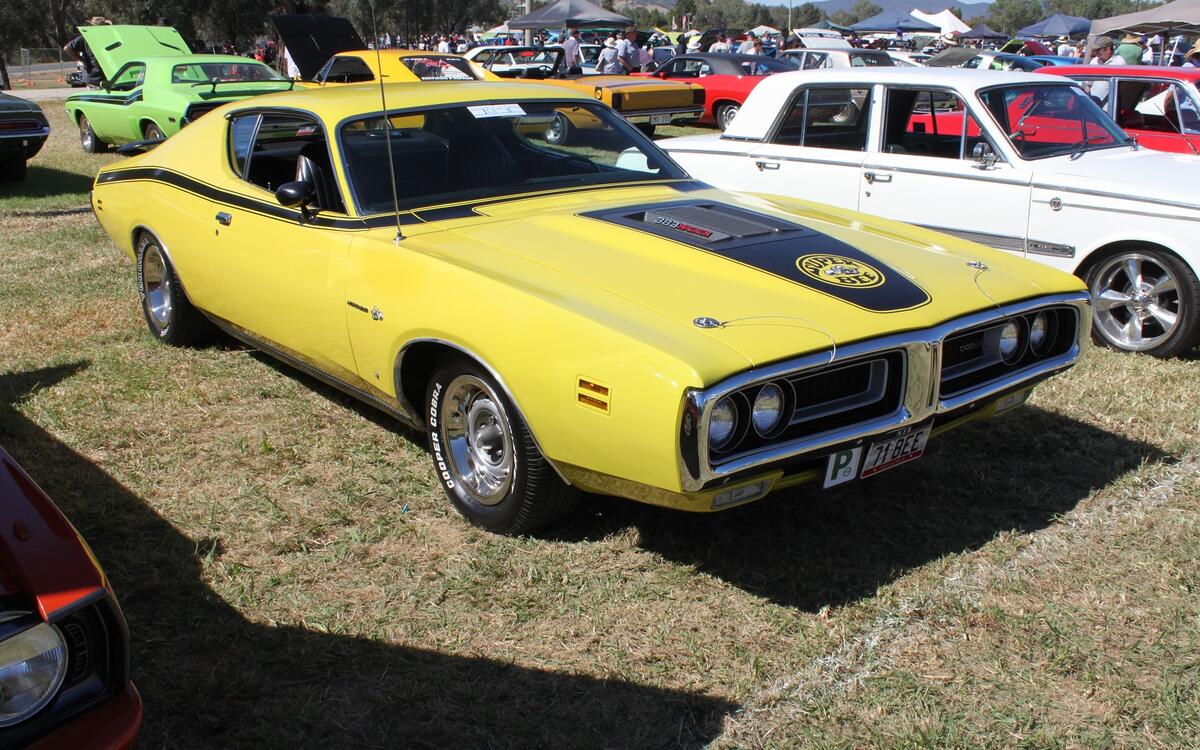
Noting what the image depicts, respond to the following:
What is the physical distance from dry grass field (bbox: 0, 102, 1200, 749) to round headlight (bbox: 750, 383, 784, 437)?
2.05 ft

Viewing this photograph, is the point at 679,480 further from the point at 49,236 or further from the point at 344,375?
the point at 49,236

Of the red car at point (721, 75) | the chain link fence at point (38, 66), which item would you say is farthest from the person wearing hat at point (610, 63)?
the chain link fence at point (38, 66)

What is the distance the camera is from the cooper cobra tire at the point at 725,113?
53.3 ft

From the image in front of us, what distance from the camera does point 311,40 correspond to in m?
16.8

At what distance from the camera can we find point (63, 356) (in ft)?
18.2

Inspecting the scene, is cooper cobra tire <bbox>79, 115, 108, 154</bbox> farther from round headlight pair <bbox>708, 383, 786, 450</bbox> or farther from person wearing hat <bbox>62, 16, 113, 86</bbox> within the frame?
round headlight pair <bbox>708, 383, 786, 450</bbox>

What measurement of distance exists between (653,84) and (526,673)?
42.4 ft

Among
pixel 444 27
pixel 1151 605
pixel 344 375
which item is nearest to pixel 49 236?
pixel 344 375

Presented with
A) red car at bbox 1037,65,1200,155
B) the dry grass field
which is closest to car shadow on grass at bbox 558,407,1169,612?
the dry grass field

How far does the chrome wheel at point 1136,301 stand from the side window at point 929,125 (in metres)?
1.11

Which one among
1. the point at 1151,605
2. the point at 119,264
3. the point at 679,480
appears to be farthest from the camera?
the point at 119,264

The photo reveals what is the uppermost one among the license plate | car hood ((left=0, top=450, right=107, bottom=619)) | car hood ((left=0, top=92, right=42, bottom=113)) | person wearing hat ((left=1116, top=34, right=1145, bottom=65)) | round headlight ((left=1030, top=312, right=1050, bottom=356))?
car hood ((left=0, top=92, right=42, bottom=113))

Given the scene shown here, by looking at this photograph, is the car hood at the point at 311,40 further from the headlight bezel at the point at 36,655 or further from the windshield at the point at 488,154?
the headlight bezel at the point at 36,655

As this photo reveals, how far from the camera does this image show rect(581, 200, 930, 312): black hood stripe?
331 centimetres
